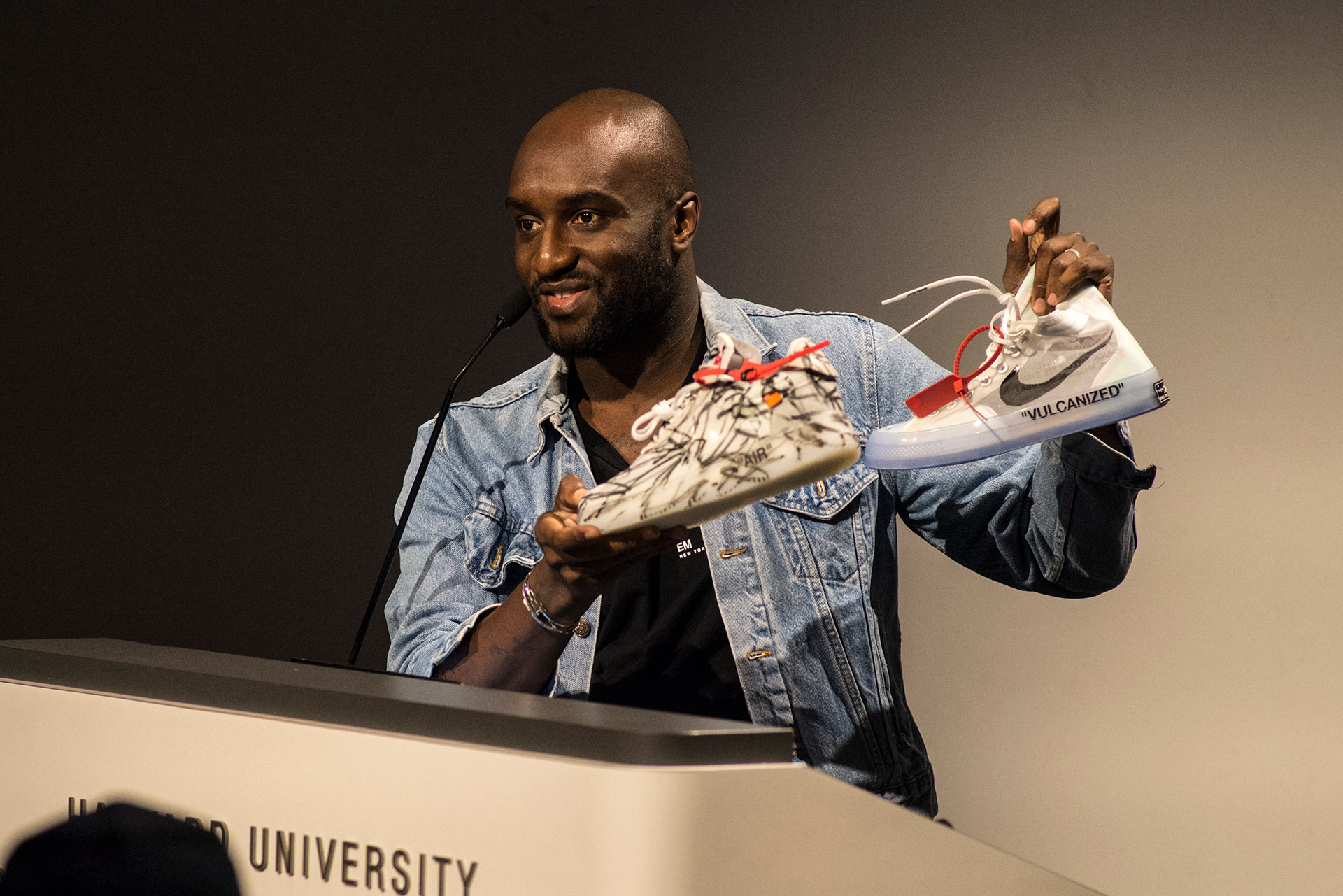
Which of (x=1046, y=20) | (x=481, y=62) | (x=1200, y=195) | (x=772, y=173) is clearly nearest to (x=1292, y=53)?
(x=1200, y=195)

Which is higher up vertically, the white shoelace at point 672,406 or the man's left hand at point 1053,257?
the man's left hand at point 1053,257

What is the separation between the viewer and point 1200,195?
5.66 feet

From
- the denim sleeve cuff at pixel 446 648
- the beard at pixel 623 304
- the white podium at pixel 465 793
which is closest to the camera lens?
the white podium at pixel 465 793

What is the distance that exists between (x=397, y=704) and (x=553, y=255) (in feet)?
2.18

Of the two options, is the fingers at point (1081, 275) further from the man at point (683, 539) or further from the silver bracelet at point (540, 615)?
the silver bracelet at point (540, 615)

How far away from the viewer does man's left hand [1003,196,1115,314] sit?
954 millimetres

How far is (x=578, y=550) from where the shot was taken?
864 mm

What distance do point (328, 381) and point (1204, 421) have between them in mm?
1535

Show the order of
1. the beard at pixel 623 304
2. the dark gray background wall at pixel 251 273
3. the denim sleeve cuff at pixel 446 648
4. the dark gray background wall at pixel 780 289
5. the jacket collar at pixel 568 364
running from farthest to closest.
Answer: the dark gray background wall at pixel 251 273 < the dark gray background wall at pixel 780 289 < the jacket collar at pixel 568 364 < the beard at pixel 623 304 < the denim sleeve cuff at pixel 446 648

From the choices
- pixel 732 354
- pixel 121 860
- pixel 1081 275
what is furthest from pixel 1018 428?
pixel 121 860

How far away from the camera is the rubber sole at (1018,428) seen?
939mm

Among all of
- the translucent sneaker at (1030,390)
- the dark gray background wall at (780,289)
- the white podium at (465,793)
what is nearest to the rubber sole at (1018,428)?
the translucent sneaker at (1030,390)

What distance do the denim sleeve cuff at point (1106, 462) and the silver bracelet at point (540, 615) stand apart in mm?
481

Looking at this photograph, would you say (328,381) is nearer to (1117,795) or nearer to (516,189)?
(516,189)
